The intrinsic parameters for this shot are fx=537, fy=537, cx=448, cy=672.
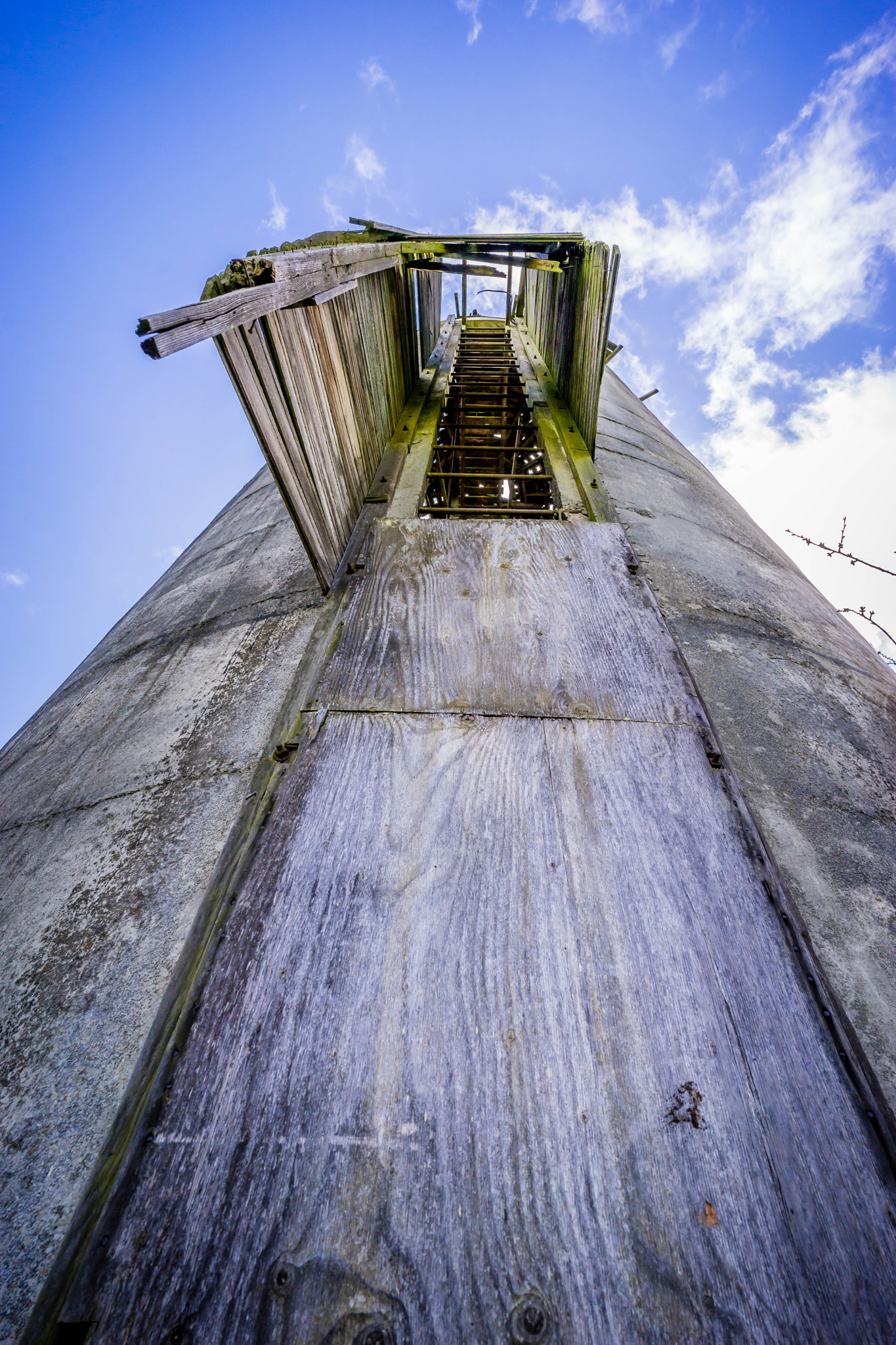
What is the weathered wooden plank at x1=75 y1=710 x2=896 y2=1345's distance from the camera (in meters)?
1.14

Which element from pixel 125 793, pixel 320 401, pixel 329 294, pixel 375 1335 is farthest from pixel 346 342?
pixel 375 1335

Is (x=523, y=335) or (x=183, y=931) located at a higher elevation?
(x=523, y=335)

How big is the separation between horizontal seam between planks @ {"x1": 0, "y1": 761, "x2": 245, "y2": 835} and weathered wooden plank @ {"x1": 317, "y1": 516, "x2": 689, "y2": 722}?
21.8 inches

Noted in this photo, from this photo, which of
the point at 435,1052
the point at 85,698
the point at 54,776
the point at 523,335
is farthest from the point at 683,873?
the point at 523,335

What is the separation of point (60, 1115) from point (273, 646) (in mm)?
1934

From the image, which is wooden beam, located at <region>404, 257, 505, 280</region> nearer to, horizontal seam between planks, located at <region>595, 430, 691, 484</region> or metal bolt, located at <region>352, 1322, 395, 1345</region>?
horizontal seam between planks, located at <region>595, 430, 691, 484</region>

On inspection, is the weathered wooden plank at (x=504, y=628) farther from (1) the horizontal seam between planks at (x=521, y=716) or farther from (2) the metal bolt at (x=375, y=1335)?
(2) the metal bolt at (x=375, y=1335)

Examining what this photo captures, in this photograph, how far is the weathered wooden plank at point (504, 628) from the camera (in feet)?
7.36

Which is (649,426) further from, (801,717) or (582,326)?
(801,717)

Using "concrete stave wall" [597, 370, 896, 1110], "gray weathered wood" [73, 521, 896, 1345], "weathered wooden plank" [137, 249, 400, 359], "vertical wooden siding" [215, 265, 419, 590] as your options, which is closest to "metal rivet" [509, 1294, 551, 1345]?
"gray weathered wood" [73, 521, 896, 1345]

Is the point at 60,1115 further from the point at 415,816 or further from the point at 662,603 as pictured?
the point at 662,603

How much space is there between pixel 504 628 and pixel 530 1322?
2105 mm

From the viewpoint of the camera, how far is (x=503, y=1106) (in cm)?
134

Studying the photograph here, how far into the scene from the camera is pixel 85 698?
11.0 ft
